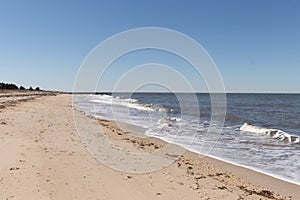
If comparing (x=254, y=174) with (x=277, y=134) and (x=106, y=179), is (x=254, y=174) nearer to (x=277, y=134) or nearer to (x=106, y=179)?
(x=106, y=179)

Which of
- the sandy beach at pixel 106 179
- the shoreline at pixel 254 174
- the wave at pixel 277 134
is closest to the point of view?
the sandy beach at pixel 106 179

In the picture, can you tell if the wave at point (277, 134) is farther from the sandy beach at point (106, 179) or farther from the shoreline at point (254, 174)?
the sandy beach at point (106, 179)

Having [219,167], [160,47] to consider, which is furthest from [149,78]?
[219,167]

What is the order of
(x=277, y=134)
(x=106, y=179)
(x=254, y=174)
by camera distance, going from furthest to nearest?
1. (x=277, y=134)
2. (x=254, y=174)
3. (x=106, y=179)

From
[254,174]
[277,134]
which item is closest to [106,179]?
[254,174]

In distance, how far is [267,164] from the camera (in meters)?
8.73

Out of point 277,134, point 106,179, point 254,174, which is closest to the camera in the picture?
point 106,179

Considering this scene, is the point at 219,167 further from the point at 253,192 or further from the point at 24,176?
the point at 24,176

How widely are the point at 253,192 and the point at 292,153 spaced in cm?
589

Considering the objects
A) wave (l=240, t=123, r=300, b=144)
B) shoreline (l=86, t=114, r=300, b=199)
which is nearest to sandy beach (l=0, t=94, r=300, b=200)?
shoreline (l=86, t=114, r=300, b=199)

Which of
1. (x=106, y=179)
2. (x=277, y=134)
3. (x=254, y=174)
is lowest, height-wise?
(x=254, y=174)

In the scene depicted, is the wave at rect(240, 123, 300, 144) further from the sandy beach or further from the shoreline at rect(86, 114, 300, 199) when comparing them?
the sandy beach

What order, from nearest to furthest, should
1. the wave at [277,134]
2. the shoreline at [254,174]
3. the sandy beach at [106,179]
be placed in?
the sandy beach at [106,179] → the shoreline at [254,174] → the wave at [277,134]

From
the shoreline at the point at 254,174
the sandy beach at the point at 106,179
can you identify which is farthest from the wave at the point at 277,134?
the sandy beach at the point at 106,179
